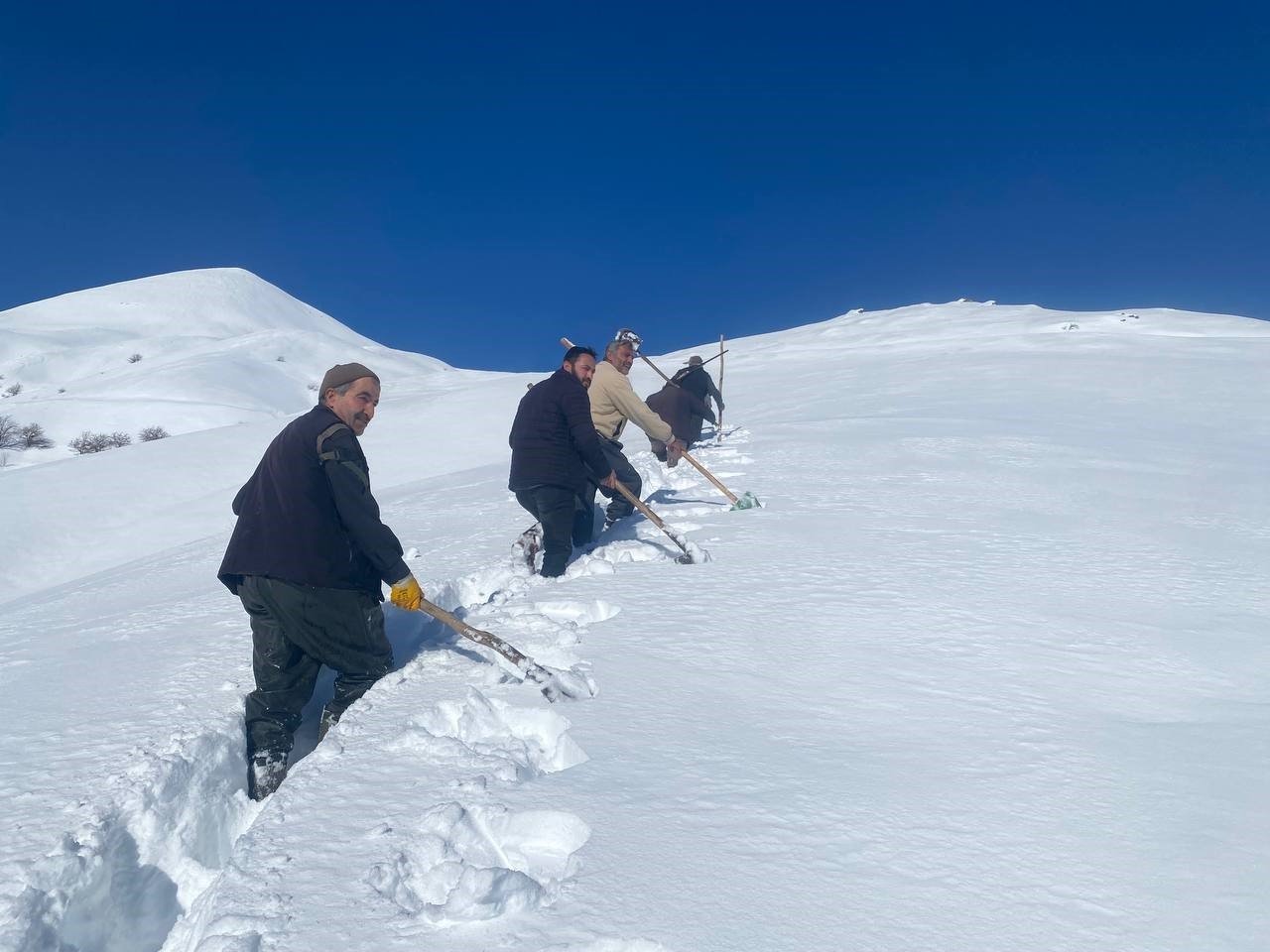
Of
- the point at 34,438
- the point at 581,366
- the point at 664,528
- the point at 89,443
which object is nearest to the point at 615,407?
the point at 581,366

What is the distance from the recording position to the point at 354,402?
336cm

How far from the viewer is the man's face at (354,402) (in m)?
3.34

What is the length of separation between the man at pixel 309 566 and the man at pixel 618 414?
2.57m

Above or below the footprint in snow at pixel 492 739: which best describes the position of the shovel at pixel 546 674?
above

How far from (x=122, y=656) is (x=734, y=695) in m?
2.76

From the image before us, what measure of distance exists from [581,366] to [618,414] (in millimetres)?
953

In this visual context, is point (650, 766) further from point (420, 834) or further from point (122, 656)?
point (122, 656)

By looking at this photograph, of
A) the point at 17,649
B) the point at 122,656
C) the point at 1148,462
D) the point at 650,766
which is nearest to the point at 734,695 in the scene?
Result: the point at 650,766

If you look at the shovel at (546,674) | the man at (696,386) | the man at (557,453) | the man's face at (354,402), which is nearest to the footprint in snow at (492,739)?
the shovel at (546,674)

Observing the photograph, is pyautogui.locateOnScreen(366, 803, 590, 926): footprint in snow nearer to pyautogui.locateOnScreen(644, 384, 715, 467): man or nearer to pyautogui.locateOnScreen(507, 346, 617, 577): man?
pyautogui.locateOnScreen(507, 346, 617, 577): man

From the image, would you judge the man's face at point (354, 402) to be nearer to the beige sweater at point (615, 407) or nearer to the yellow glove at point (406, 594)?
the yellow glove at point (406, 594)

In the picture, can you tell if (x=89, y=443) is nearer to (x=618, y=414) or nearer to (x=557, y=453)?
(x=618, y=414)

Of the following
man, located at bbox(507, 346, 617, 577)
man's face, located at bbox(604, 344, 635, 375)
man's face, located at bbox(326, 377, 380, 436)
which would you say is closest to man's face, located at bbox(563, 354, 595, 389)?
man, located at bbox(507, 346, 617, 577)

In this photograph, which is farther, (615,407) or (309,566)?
(615,407)
